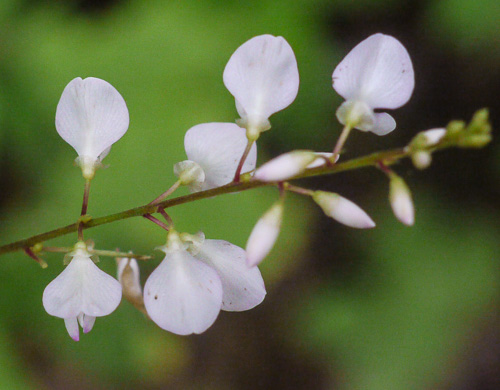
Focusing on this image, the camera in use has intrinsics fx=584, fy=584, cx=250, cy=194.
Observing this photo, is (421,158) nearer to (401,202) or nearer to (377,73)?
(401,202)

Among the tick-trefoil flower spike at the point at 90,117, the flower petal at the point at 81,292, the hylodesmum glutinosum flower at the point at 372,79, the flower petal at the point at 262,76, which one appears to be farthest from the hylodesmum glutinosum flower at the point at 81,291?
the hylodesmum glutinosum flower at the point at 372,79

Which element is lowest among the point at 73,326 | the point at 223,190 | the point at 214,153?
the point at 73,326

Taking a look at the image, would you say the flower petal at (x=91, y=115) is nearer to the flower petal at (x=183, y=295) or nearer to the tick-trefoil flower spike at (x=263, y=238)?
the flower petal at (x=183, y=295)

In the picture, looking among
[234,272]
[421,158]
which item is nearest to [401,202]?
[421,158]

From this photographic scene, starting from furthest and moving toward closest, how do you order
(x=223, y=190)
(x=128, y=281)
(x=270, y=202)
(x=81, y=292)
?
(x=270, y=202) → (x=128, y=281) → (x=81, y=292) → (x=223, y=190)

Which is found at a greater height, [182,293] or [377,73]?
[377,73]

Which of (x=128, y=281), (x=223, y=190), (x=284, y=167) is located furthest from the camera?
(x=128, y=281)
